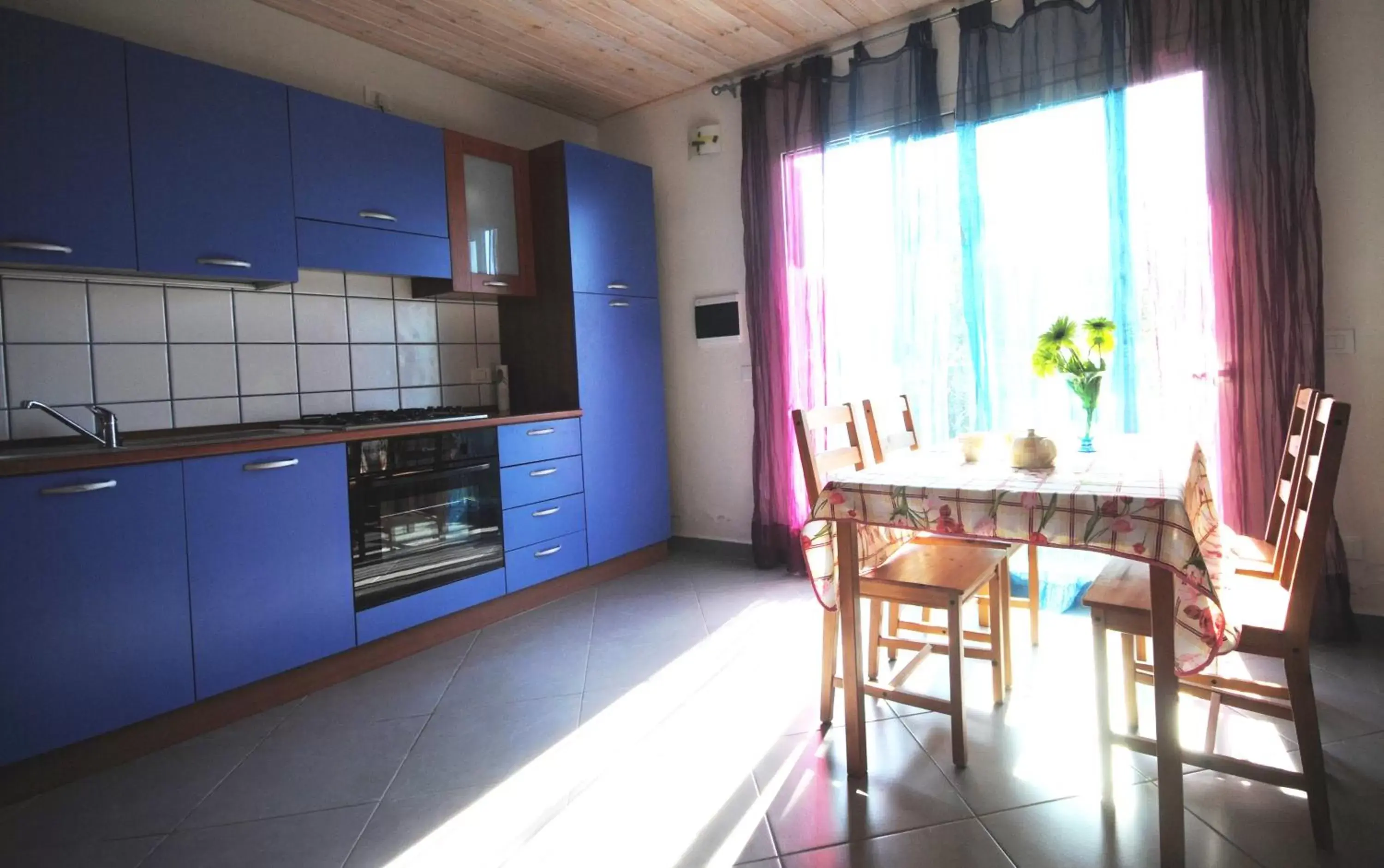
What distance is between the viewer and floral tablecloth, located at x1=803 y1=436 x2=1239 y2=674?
144 centimetres

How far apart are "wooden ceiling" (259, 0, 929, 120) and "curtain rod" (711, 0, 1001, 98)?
0.05 m

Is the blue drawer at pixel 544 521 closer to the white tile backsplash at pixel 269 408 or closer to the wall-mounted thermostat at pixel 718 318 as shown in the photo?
the white tile backsplash at pixel 269 408

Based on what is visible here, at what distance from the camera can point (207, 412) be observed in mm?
2707

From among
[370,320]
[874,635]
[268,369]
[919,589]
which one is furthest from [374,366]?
[919,589]

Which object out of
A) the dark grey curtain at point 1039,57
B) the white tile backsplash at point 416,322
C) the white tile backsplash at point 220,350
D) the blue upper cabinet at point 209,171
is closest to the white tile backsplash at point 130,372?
the white tile backsplash at point 220,350

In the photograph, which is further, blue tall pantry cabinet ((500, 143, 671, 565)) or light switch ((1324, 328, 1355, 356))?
blue tall pantry cabinet ((500, 143, 671, 565))

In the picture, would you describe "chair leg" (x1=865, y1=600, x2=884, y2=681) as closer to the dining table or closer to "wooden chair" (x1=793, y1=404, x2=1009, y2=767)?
"wooden chair" (x1=793, y1=404, x2=1009, y2=767)

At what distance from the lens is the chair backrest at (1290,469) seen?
1.68m

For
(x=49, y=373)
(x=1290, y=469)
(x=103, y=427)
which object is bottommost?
(x=1290, y=469)

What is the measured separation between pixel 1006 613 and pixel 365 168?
9.17 ft

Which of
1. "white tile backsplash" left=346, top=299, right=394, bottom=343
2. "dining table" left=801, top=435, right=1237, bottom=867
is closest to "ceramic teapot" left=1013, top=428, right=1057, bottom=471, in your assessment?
"dining table" left=801, top=435, right=1237, bottom=867

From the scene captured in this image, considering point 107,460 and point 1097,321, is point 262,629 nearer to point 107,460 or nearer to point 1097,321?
point 107,460

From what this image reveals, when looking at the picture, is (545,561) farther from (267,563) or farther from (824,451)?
(824,451)

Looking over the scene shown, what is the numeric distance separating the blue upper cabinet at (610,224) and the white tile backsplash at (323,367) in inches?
42.0
